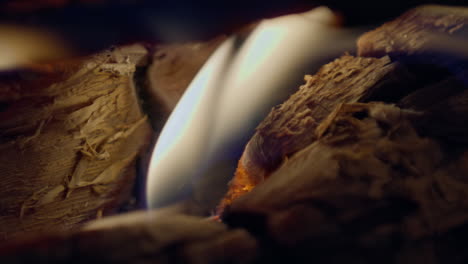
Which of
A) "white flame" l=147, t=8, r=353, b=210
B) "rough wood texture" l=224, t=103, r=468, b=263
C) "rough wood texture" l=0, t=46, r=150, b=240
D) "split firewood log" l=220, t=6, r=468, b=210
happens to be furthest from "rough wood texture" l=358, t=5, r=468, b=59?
"rough wood texture" l=0, t=46, r=150, b=240

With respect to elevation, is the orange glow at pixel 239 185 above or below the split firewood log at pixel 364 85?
below

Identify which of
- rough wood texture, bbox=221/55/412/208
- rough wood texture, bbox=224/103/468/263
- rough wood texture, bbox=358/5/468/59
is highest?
rough wood texture, bbox=358/5/468/59

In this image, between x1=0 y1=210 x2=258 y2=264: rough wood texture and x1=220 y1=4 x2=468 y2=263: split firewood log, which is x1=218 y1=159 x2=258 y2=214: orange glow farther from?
x1=0 y1=210 x2=258 y2=264: rough wood texture

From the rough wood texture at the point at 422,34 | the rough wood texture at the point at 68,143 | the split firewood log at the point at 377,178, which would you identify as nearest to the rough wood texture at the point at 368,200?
the split firewood log at the point at 377,178

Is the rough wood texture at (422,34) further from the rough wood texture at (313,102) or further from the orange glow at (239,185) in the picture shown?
the orange glow at (239,185)

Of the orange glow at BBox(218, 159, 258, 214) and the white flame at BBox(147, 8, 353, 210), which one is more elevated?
the white flame at BBox(147, 8, 353, 210)

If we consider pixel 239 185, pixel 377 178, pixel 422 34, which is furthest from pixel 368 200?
pixel 422 34
